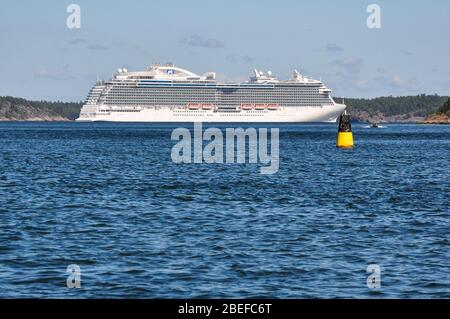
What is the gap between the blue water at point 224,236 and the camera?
13156 mm

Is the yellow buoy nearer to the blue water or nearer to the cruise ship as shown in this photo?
the blue water

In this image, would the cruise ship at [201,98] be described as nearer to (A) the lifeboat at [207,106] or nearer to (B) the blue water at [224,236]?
(A) the lifeboat at [207,106]

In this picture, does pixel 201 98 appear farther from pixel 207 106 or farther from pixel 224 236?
pixel 224 236

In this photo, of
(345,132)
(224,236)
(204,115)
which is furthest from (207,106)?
(224,236)

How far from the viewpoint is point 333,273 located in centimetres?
1405

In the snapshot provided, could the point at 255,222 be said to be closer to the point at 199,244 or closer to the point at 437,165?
the point at 199,244

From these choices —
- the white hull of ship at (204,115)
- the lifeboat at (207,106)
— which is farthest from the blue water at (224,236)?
the white hull of ship at (204,115)

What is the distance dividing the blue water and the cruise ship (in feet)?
468

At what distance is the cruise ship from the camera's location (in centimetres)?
17775

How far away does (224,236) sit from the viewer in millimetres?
18047

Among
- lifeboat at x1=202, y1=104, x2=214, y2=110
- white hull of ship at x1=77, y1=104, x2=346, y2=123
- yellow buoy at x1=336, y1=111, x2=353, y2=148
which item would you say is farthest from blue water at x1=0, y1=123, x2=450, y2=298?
white hull of ship at x1=77, y1=104, x2=346, y2=123

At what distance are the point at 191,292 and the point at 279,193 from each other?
16030 mm

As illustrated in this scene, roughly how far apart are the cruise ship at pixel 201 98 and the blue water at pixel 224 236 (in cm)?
14273
